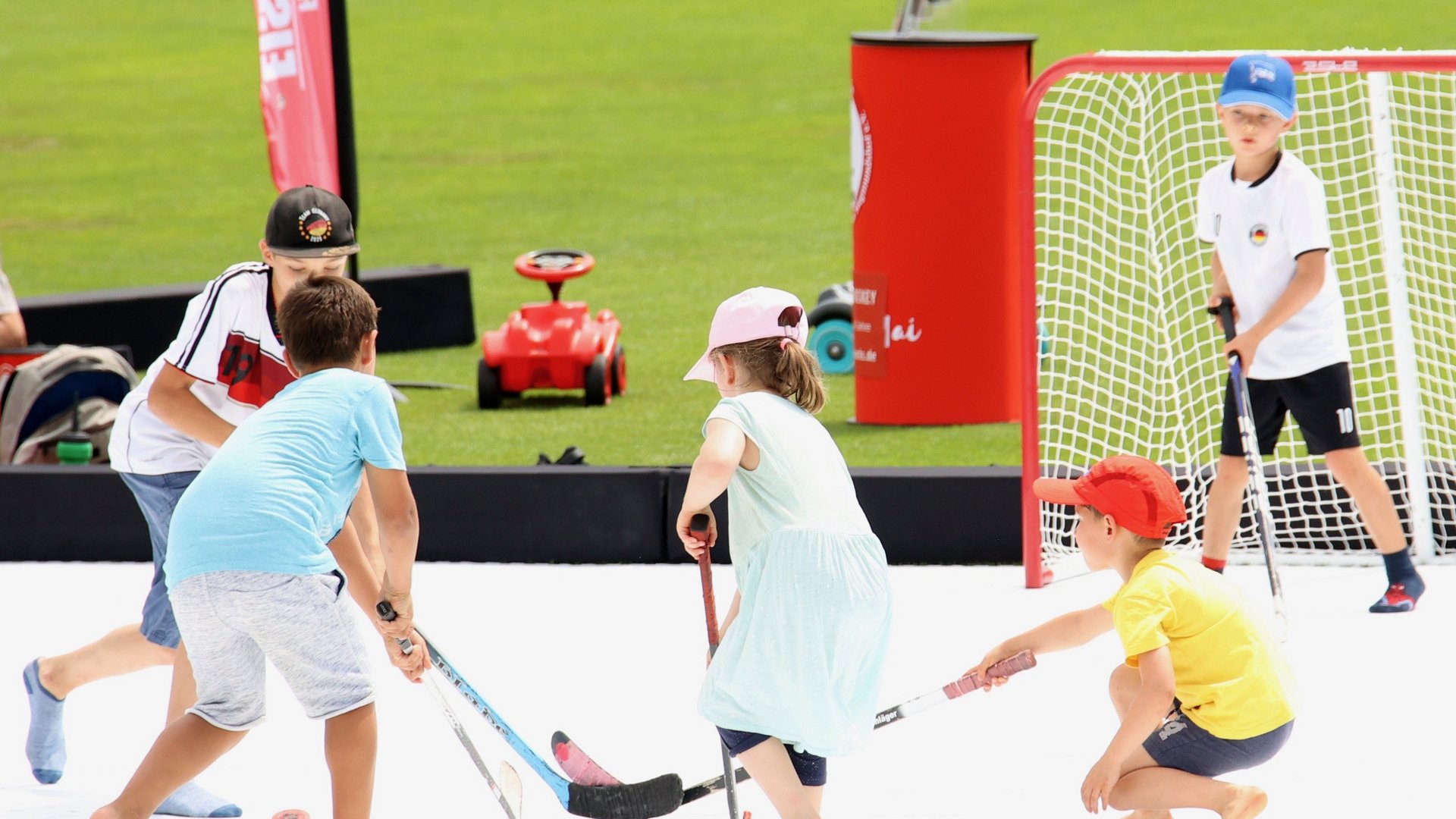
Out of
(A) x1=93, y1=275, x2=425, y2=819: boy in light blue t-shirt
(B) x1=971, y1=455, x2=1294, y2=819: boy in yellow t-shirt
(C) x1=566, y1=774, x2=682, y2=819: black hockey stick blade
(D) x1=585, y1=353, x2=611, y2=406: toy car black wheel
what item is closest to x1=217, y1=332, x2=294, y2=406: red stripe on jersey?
(A) x1=93, y1=275, x2=425, y2=819: boy in light blue t-shirt

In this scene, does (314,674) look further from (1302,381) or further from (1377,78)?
(1377,78)

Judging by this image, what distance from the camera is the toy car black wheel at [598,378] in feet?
30.3

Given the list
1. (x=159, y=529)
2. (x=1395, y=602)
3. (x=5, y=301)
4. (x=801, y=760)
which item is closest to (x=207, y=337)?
(x=159, y=529)

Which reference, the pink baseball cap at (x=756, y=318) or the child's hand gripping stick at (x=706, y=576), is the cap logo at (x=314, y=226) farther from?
the child's hand gripping stick at (x=706, y=576)

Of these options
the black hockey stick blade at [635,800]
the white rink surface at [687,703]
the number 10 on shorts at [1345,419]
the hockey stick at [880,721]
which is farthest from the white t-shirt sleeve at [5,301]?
the number 10 on shorts at [1345,419]

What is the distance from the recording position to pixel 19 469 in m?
6.97

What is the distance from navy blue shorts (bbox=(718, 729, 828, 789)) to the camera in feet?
12.8

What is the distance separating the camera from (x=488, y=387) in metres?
9.32

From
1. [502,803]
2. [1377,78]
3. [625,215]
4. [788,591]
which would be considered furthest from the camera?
[625,215]

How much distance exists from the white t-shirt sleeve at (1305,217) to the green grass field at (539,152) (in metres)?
2.52

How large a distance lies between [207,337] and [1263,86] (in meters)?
3.20

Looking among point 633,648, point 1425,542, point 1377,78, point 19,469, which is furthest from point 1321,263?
point 19,469

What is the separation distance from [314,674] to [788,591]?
0.98 m

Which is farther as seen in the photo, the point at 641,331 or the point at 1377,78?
the point at 641,331
